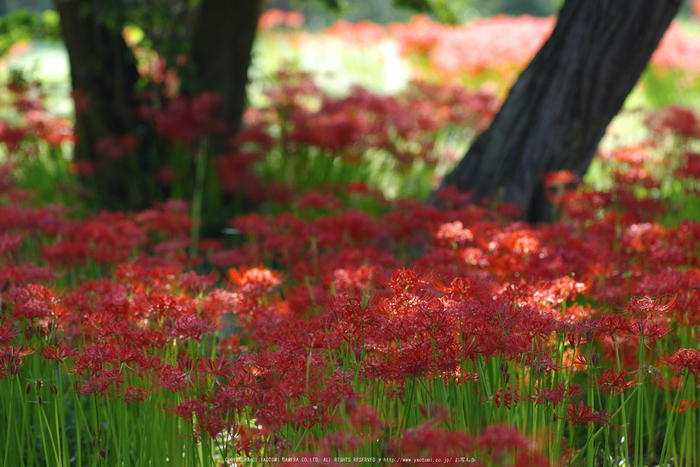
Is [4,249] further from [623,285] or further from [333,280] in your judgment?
[623,285]

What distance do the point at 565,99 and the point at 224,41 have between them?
266 cm

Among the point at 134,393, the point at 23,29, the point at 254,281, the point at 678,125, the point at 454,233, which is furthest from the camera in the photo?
the point at 23,29

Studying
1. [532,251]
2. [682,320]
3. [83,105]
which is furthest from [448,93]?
[682,320]

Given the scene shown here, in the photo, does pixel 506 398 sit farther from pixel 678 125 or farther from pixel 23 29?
pixel 23 29

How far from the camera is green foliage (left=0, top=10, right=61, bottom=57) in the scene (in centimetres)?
507

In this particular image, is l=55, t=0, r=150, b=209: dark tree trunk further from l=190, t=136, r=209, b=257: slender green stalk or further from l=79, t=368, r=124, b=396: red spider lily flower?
l=79, t=368, r=124, b=396: red spider lily flower

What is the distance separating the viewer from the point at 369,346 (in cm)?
171

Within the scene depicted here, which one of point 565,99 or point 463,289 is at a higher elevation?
point 565,99

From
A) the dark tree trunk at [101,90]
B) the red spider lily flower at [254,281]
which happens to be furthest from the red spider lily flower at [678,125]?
the dark tree trunk at [101,90]

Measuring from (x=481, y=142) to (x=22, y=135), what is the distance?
3.17 metres

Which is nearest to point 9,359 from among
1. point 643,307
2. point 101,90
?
point 643,307

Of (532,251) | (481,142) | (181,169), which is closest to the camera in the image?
(532,251)

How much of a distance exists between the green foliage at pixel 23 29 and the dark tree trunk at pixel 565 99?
11.5ft

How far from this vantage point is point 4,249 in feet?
7.90
